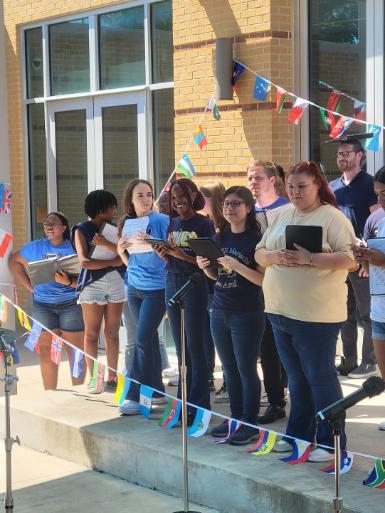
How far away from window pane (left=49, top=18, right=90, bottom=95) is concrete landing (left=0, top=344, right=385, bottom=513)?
4.83 meters

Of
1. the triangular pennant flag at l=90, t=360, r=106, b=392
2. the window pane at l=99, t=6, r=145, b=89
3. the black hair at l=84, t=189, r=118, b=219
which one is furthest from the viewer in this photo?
the window pane at l=99, t=6, r=145, b=89

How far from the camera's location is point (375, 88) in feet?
29.2

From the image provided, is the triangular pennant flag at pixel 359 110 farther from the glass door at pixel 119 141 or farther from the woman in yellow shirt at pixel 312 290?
the woman in yellow shirt at pixel 312 290

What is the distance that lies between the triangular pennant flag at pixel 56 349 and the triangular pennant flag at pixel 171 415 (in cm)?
145

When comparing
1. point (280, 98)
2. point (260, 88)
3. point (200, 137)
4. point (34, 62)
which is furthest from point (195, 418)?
point (34, 62)

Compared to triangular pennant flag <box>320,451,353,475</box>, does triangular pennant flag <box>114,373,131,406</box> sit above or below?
above

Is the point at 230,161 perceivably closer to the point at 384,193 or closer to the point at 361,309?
the point at 361,309

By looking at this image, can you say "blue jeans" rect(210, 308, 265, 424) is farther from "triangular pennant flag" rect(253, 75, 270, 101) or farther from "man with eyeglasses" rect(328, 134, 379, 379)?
"triangular pennant flag" rect(253, 75, 270, 101)

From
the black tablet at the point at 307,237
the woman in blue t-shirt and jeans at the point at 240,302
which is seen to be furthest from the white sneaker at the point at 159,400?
the black tablet at the point at 307,237

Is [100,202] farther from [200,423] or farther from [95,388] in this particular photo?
[200,423]

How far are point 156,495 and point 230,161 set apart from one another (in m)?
4.34

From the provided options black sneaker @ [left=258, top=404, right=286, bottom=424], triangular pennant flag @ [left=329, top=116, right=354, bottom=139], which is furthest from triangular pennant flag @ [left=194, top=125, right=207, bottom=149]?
black sneaker @ [left=258, top=404, right=286, bottom=424]

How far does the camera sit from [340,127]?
28.8 ft

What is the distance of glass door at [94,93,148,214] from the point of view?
11.3 meters
